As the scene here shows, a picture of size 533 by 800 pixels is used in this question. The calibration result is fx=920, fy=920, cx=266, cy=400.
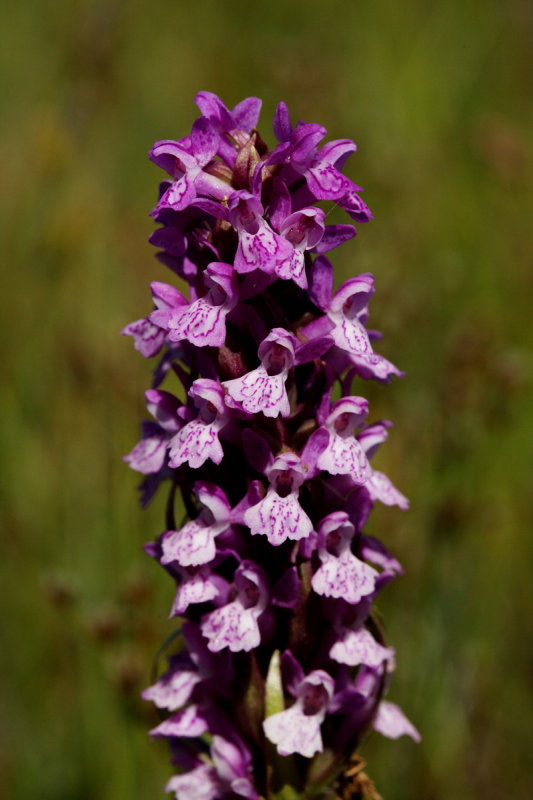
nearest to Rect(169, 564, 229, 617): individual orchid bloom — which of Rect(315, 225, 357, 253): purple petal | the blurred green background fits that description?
Rect(315, 225, 357, 253): purple petal

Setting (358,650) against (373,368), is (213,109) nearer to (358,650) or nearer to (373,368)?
(373,368)

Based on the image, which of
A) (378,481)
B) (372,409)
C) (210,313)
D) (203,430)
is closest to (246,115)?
(210,313)

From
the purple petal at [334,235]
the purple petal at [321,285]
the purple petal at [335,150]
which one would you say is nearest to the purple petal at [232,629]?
the purple petal at [321,285]

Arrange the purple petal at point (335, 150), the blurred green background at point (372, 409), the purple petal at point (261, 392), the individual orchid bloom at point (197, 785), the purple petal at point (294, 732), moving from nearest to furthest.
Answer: the purple petal at point (261, 392) → the purple petal at point (294, 732) → the purple petal at point (335, 150) → the individual orchid bloom at point (197, 785) → the blurred green background at point (372, 409)

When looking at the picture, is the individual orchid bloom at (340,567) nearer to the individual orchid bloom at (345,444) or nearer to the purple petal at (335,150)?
the individual orchid bloom at (345,444)

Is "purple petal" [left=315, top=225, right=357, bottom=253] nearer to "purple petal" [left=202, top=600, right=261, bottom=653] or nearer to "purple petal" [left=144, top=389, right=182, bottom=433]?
"purple petal" [left=144, top=389, right=182, bottom=433]

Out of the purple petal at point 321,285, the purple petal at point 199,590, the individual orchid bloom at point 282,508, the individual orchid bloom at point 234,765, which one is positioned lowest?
the individual orchid bloom at point 234,765
